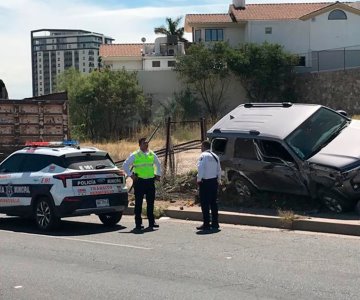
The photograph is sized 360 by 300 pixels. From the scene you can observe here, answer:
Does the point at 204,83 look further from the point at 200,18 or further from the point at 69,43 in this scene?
the point at 69,43

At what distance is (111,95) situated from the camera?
43.5m

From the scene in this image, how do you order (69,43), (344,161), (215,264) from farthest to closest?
(69,43) → (344,161) → (215,264)

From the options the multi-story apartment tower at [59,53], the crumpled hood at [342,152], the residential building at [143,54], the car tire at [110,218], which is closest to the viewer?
the crumpled hood at [342,152]

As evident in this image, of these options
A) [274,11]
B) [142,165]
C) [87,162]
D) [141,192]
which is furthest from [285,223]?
[274,11]

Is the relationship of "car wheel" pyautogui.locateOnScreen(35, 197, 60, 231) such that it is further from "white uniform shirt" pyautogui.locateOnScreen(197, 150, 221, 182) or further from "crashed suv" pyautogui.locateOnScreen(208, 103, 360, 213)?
"crashed suv" pyautogui.locateOnScreen(208, 103, 360, 213)

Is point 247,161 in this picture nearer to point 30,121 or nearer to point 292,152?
point 292,152

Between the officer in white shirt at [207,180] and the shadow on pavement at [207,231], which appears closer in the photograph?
the shadow on pavement at [207,231]

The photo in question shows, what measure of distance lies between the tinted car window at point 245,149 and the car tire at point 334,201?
5.73ft

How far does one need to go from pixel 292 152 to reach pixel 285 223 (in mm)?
1467

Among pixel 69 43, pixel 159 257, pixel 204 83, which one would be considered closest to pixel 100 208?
pixel 159 257

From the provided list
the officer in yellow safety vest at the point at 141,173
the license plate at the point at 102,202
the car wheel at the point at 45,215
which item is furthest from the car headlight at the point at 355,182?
the car wheel at the point at 45,215

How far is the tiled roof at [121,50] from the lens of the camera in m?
63.4

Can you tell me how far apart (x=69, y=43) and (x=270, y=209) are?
93956mm

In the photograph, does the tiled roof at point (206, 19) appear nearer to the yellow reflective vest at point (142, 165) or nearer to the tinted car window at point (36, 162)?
the tinted car window at point (36, 162)
